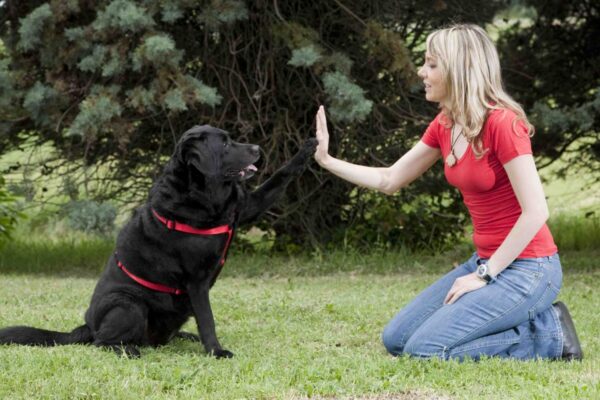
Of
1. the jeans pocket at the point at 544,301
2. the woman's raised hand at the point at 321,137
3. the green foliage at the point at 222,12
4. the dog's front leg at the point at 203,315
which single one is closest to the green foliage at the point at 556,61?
the green foliage at the point at 222,12

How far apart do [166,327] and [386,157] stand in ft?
15.6

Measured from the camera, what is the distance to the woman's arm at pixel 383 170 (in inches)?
201

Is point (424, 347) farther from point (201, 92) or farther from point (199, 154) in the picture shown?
point (201, 92)

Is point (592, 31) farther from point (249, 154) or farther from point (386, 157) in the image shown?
point (249, 154)

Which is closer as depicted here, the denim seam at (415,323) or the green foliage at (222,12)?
the denim seam at (415,323)

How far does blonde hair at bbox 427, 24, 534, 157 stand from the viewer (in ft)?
14.6

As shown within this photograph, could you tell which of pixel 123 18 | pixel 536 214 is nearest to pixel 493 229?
pixel 536 214

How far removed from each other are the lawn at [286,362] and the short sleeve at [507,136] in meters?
0.99

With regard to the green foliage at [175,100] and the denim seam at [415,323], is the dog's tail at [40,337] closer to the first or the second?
the denim seam at [415,323]

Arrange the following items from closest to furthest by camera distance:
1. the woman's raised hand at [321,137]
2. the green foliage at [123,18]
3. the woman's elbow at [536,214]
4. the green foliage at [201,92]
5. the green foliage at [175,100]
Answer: the woman's elbow at [536,214]
the woman's raised hand at [321,137]
the green foliage at [123,18]
the green foliage at [175,100]
the green foliage at [201,92]

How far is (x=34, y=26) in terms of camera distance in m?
7.94

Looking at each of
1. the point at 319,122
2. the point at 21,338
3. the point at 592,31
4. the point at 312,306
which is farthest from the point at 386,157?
the point at 21,338

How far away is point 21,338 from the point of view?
4.87 m

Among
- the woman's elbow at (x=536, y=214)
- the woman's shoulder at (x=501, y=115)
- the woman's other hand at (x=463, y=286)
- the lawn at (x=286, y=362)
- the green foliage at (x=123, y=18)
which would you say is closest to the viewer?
the lawn at (x=286, y=362)
